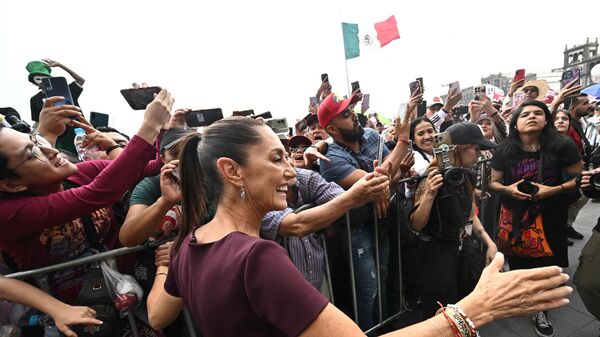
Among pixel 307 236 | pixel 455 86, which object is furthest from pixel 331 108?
pixel 455 86

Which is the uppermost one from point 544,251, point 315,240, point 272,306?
point 272,306

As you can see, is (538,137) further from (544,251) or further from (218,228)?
(218,228)

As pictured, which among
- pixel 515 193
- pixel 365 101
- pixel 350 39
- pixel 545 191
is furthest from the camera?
pixel 350 39

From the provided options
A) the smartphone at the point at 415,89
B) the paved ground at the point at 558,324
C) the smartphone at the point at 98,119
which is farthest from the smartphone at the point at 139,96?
the paved ground at the point at 558,324

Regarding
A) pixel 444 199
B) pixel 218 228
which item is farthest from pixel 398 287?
pixel 218 228

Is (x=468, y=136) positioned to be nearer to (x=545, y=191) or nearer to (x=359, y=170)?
(x=545, y=191)

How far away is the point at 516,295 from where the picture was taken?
38.4 inches

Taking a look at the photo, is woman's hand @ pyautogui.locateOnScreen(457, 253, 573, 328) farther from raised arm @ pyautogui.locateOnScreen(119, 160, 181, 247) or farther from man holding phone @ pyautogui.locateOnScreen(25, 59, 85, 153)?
man holding phone @ pyautogui.locateOnScreen(25, 59, 85, 153)

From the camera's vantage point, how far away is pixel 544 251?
106 inches

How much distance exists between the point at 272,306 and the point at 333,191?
142 centimetres

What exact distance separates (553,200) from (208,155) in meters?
3.20

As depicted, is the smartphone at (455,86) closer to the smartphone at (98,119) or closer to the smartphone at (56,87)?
the smartphone at (98,119)

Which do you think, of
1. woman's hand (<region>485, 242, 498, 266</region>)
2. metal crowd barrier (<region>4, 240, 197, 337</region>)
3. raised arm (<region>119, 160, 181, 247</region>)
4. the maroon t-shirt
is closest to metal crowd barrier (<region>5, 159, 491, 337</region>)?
metal crowd barrier (<region>4, 240, 197, 337</region>)

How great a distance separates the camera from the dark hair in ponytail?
1.13 meters
